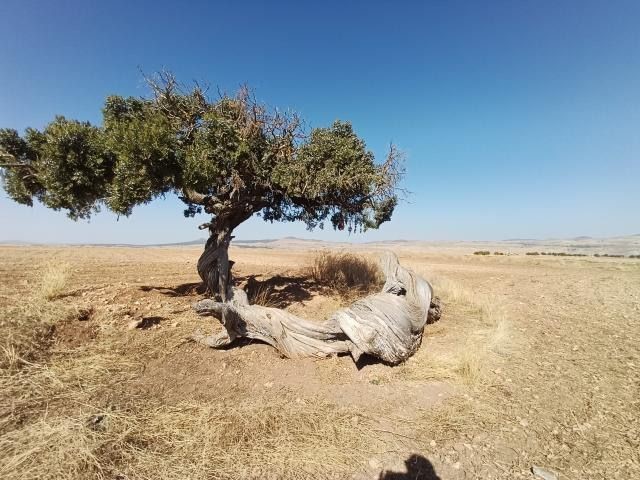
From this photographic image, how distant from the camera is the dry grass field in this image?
327 centimetres

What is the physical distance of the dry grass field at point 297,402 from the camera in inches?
129

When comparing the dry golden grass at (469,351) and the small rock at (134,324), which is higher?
the small rock at (134,324)

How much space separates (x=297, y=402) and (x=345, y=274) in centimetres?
777

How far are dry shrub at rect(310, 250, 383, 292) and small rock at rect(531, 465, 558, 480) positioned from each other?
295 inches

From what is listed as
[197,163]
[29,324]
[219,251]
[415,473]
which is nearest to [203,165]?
[197,163]

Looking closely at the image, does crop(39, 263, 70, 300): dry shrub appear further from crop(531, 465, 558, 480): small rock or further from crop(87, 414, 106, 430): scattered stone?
crop(531, 465, 558, 480): small rock

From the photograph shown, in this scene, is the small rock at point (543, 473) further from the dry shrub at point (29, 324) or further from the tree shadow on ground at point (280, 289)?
the dry shrub at point (29, 324)

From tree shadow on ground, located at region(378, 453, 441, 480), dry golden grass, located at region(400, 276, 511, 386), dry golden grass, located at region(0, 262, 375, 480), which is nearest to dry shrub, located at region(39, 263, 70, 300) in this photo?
dry golden grass, located at region(0, 262, 375, 480)

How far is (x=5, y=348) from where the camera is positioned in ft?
16.0

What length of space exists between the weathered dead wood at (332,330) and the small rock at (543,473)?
8.48 ft

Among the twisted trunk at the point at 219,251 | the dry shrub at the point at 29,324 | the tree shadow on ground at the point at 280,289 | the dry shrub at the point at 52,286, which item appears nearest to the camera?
the dry shrub at the point at 29,324

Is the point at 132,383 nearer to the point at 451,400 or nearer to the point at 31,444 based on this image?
the point at 31,444

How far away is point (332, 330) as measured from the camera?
5992mm

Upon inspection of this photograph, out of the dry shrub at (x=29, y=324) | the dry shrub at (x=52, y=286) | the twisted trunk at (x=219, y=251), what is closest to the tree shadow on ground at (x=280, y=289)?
the twisted trunk at (x=219, y=251)
